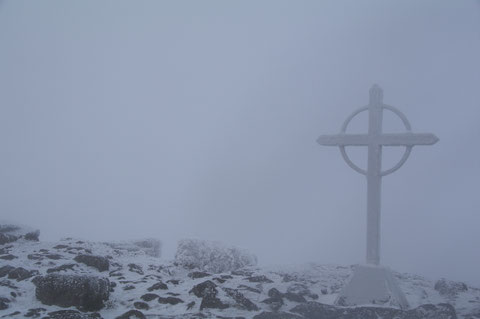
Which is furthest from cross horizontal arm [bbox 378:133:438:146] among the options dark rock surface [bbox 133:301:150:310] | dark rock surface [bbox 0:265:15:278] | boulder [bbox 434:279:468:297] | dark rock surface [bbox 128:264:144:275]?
dark rock surface [bbox 0:265:15:278]

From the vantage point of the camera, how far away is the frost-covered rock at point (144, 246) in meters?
→ 12.6

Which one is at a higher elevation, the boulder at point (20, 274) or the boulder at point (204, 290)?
the boulder at point (20, 274)

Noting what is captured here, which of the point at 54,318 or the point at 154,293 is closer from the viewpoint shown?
the point at 54,318

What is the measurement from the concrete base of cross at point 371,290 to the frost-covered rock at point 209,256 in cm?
393

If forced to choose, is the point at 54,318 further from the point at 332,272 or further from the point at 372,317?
the point at 332,272

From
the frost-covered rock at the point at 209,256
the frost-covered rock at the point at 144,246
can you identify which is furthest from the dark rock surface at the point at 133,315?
the frost-covered rock at the point at 144,246

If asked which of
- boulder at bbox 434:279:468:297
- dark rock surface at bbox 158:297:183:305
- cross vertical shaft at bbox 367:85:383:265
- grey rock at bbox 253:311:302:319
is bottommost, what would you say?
boulder at bbox 434:279:468:297

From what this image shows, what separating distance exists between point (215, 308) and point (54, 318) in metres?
2.48

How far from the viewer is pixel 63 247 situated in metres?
10.3

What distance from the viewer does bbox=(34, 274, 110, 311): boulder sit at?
6.46 m

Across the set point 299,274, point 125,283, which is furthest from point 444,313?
point 125,283

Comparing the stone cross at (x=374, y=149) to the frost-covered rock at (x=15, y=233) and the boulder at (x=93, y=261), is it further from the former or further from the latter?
the frost-covered rock at (x=15, y=233)

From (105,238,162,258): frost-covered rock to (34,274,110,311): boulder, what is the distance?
5.61m

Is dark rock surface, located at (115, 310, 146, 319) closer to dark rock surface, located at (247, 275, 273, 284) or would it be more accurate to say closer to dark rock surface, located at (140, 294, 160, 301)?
dark rock surface, located at (140, 294, 160, 301)
